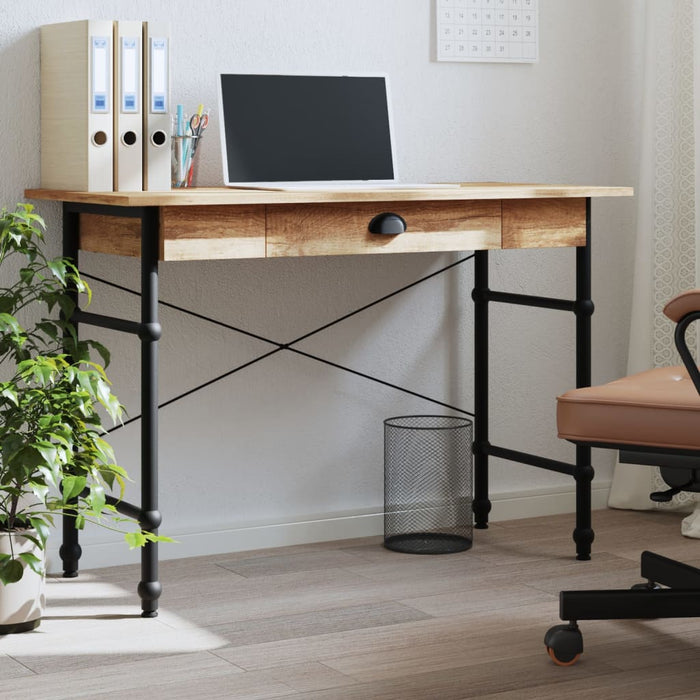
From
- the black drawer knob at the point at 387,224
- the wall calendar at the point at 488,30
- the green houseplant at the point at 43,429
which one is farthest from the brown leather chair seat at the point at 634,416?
the wall calendar at the point at 488,30

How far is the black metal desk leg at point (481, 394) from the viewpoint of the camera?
10.3 feet

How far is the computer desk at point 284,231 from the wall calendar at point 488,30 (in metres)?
0.56

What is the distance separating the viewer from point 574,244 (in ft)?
9.20

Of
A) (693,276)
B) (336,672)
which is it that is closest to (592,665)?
(336,672)

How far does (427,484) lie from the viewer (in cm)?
309

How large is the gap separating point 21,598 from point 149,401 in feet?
1.39

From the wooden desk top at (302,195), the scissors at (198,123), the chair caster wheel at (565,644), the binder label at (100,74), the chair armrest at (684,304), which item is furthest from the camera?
the scissors at (198,123)

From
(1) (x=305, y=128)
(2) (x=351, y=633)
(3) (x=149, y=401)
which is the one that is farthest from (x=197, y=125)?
(2) (x=351, y=633)

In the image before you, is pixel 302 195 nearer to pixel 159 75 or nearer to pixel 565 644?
pixel 159 75

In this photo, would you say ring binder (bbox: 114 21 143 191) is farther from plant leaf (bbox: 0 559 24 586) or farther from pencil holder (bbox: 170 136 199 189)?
plant leaf (bbox: 0 559 24 586)

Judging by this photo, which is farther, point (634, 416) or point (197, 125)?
point (197, 125)

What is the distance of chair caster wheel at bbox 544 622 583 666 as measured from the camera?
2129 mm

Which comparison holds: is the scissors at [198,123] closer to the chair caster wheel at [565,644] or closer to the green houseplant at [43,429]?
the green houseplant at [43,429]

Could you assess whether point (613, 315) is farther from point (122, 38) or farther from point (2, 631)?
point (2, 631)
